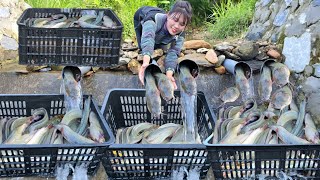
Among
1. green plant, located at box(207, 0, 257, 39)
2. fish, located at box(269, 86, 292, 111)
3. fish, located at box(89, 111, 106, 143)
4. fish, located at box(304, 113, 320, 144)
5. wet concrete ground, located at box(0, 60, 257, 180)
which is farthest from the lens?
green plant, located at box(207, 0, 257, 39)

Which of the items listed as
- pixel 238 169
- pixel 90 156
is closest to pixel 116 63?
pixel 90 156

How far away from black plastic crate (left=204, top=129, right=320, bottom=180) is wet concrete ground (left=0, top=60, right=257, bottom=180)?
180 cm

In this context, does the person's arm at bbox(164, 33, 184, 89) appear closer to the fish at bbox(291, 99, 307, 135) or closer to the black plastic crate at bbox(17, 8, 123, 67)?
the black plastic crate at bbox(17, 8, 123, 67)

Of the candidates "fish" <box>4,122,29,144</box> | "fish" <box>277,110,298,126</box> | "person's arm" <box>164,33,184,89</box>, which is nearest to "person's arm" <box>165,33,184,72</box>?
"person's arm" <box>164,33,184,89</box>

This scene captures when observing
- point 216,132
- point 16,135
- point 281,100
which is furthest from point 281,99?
point 16,135

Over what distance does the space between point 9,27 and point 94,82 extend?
141 centimetres

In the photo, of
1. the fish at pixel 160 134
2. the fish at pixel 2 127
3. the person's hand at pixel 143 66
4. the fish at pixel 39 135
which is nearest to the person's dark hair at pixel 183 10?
the person's hand at pixel 143 66

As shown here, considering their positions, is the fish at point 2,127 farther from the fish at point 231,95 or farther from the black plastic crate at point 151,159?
the fish at point 231,95

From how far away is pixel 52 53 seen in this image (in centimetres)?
548

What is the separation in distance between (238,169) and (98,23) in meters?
2.22

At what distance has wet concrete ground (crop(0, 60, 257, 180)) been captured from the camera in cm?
611

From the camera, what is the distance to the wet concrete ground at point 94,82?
6.11 m

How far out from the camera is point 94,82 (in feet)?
20.1

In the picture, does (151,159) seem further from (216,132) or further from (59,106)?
(59,106)
